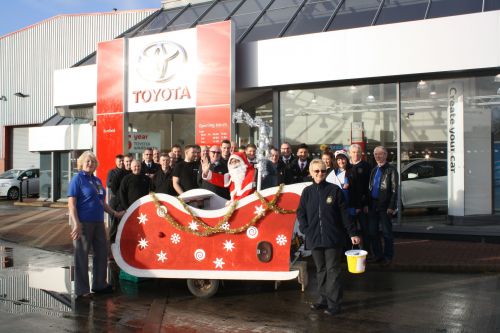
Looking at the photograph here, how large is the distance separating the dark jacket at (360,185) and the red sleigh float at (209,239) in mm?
2196

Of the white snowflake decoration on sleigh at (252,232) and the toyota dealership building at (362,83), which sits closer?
the white snowflake decoration on sleigh at (252,232)

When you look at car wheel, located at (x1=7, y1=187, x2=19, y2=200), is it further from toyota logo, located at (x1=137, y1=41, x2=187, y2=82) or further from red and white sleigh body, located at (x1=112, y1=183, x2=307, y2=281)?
red and white sleigh body, located at (x1=112, y1=183, x2=307, y2=281)

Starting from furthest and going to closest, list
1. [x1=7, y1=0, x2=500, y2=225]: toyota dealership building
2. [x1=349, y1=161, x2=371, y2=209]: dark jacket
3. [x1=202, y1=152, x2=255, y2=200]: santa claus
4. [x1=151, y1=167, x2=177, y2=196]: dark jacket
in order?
[x1=7, y1=0, x2=500, y2=225]: toyota dealership building → [x1=151, y1=167, x2=177, y2=196]: dark jacket → [x1=349, y1=161, x2=371, y2=209]: dark jacket → [x1=202, y1=152, x2=255, y2=200]: santa claus

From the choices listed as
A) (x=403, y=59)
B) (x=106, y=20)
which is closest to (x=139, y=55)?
(x=403, y=59)

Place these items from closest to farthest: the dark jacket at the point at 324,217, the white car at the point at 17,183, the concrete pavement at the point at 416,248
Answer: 1. the dark jacket at the point at 324,217
2. the concrete pavement at the point at 416,248
3. the white car at the point at 17,183

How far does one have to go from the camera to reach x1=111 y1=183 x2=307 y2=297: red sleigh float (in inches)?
241

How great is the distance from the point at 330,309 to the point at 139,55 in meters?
9.75

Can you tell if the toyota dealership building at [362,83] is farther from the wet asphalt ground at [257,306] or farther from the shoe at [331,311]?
the shoe at [331,311]

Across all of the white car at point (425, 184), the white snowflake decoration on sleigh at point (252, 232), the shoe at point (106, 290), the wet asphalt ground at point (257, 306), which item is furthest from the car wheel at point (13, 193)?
the white snowflake decoration on sleigh at point (252, 232)

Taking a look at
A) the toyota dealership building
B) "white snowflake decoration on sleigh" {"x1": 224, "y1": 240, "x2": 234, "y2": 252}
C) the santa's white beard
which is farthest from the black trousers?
the toyota dealership building

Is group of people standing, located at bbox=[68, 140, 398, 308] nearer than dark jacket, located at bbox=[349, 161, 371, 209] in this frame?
Yes

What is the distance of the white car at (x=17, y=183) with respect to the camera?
2480 cm

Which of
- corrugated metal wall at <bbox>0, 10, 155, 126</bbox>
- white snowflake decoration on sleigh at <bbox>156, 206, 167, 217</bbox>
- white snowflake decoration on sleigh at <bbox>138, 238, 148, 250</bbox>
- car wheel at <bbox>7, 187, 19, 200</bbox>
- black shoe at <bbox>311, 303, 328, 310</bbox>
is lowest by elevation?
black shoe at <bbox>311, 303, 328, 310</bbox>

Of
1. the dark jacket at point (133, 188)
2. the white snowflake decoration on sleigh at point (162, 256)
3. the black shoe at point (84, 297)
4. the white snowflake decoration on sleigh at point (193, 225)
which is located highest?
the dark jacket at point (133, 188)
